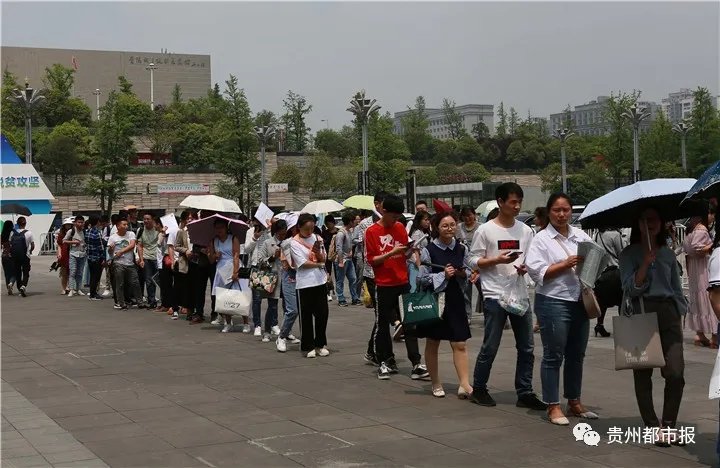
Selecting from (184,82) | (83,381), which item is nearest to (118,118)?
(83,381)

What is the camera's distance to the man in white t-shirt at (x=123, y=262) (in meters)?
16.8

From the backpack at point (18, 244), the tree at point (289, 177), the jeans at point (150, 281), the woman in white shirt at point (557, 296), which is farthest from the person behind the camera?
the tree at point (289, 177)

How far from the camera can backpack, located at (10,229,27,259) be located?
1962 cm

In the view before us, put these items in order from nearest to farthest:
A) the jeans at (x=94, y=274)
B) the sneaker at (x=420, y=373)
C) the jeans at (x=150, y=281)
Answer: the sneaker at (x=420, y=373) → the jeans at (x=150, y=281) → the jeans at (x=94, y=274)

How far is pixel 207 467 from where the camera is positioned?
599cm

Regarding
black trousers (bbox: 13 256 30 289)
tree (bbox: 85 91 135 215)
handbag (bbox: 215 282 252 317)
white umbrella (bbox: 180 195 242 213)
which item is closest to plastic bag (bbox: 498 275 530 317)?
handbag (bbox: 215 282 252 317)

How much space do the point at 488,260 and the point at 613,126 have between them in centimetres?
5188

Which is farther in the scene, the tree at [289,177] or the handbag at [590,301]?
the tree at [289,177]

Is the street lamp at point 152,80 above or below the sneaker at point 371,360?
above

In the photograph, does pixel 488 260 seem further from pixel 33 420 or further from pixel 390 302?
pixel 33 420

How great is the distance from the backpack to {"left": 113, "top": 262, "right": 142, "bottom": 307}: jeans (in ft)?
12.4

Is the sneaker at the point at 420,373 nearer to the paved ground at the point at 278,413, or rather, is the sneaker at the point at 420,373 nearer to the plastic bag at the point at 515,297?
the paved ground at the point at 278,413

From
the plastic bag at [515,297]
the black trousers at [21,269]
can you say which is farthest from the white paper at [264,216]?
the black trousers at [21,269]

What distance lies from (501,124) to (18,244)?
88809 millimetres
